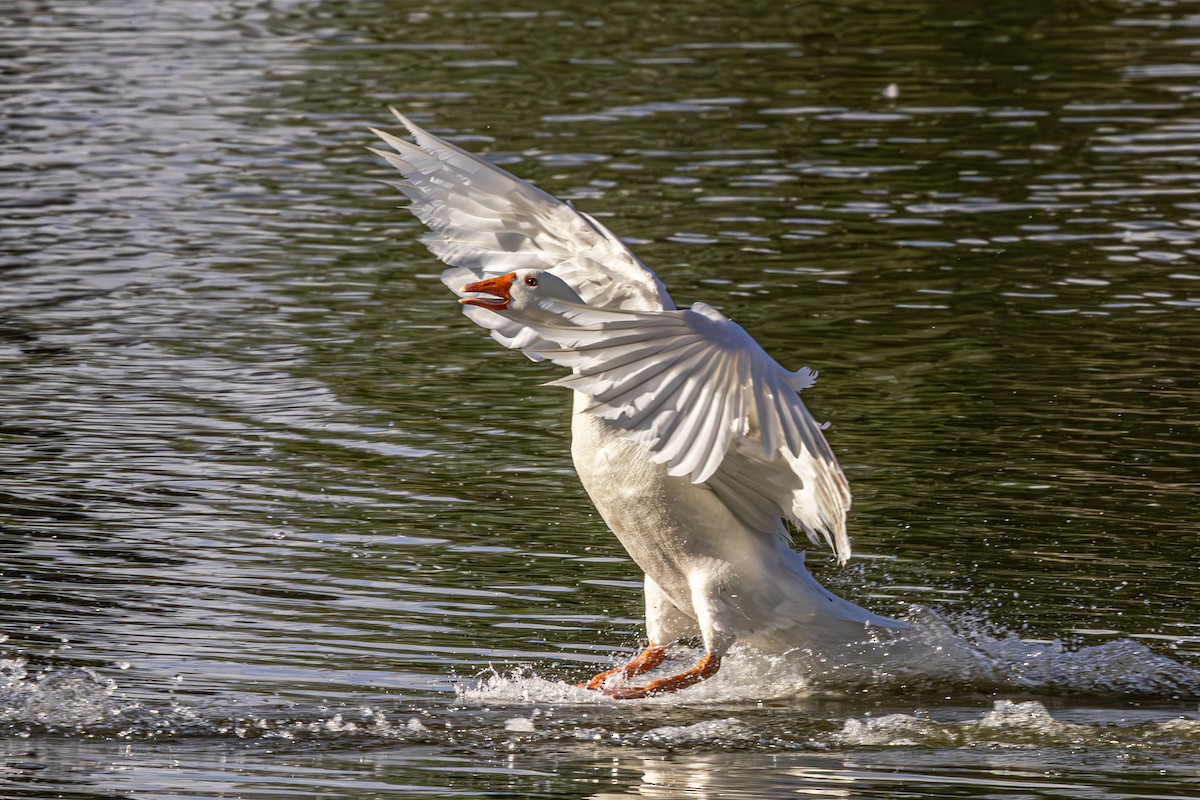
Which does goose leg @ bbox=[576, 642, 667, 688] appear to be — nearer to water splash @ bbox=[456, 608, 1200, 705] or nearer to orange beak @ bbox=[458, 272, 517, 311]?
water splash @ bbox=[456, 608, 1200, 705]

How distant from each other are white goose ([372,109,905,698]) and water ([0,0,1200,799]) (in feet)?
1.00

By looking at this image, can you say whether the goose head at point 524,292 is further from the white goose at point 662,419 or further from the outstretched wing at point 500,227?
the outstretched wing at point 500,227

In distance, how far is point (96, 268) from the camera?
631 inches

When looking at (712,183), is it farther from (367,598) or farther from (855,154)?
(367,598)

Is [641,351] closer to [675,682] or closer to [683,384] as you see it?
[683,384]

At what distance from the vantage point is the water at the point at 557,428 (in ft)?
24.6

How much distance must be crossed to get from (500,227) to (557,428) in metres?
3.06

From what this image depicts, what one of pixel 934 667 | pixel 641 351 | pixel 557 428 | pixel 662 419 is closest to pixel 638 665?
pixel 934 667

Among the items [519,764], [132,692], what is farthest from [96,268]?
[519,764]

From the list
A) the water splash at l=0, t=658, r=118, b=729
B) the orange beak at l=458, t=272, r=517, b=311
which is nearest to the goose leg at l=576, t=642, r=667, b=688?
Answer: the orange beak at l=458, t=272, r=517, b=311

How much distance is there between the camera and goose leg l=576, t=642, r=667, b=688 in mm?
8039

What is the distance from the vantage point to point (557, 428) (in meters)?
11.8

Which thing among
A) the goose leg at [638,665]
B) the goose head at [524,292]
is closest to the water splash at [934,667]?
the goose leg at [638,665]

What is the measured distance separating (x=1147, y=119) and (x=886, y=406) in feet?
32.4
